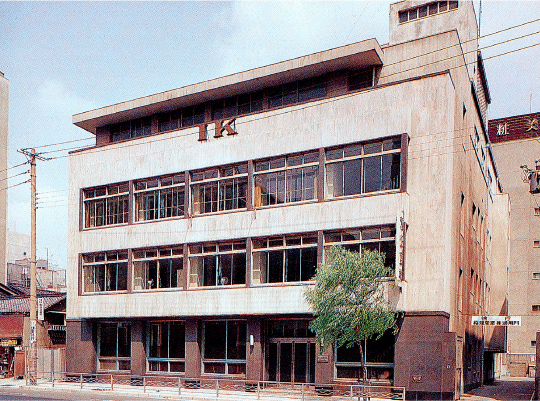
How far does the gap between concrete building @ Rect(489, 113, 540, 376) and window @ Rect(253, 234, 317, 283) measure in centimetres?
5250

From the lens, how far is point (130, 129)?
44.9 metres

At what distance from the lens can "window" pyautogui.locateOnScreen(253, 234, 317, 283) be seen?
33281 mm

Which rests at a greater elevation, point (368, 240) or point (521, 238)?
point (368, 240)

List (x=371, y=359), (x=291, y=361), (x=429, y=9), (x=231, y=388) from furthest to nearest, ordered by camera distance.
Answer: (x=429, y=9), (x=231, y=388), (x=291, y=361), (x=371, y=359)

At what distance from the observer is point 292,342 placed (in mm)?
34281

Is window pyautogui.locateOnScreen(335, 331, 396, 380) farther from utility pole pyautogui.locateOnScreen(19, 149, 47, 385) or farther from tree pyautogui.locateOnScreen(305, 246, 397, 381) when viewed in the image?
utility pole pyautogui.locateOnScreen(19, 149, 47, 385)

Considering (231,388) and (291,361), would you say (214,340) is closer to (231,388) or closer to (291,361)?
(231,388)

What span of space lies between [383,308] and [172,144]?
17.9 m

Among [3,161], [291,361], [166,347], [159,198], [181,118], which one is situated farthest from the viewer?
[3,161]

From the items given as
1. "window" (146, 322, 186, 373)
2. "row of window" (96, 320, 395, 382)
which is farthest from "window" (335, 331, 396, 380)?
"window" (146, 322, 186, 373)

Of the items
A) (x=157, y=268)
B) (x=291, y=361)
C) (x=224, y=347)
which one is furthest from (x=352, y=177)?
(x=157, y=268)

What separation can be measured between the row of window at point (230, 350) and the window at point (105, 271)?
8.65 ft

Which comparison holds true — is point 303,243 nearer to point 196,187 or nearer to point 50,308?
point 196,187

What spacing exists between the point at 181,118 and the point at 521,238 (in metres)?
55.0
